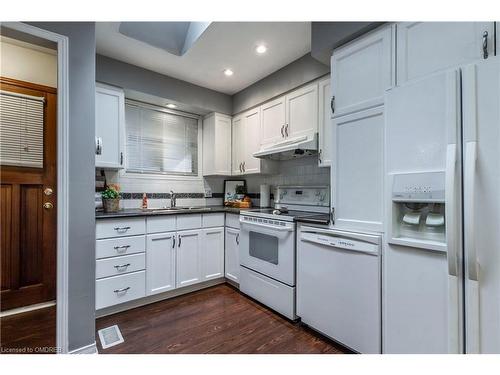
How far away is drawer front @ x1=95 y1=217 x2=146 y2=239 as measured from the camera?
6.97 feet

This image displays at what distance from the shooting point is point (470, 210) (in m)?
1.04

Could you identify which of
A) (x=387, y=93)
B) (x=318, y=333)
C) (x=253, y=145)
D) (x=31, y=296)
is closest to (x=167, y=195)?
(x=253, y=145)

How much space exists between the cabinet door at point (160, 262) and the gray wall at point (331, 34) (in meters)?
2.19

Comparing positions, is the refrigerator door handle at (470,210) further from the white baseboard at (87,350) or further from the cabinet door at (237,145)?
the cabinet door at (237,145)

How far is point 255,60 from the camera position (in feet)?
8.33

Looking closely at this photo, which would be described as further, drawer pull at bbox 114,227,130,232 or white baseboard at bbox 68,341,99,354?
drawer pull at bbox 114,227,130,232

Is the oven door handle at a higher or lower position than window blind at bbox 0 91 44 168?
lower

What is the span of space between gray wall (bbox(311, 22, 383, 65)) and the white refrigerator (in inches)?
22.4

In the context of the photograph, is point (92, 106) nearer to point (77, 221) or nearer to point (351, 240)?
point (77, 221)


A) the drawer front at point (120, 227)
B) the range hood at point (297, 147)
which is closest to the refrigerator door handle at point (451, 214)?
the range hood at point (297, 147)

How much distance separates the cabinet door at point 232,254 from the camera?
2.74 metres

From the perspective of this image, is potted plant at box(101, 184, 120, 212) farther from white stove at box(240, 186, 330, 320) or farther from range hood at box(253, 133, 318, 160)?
range hood at box(253, 133, 318, 160)

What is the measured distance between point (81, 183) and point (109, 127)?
117cm

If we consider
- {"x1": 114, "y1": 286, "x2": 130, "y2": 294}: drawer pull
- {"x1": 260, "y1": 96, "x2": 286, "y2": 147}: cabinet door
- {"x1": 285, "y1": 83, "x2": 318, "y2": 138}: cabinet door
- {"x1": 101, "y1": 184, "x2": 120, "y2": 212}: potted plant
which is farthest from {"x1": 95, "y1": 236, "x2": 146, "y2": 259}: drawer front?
{"x1": 285, "y1": 83, "x2": 318, "y2": 138}: cabinet door
